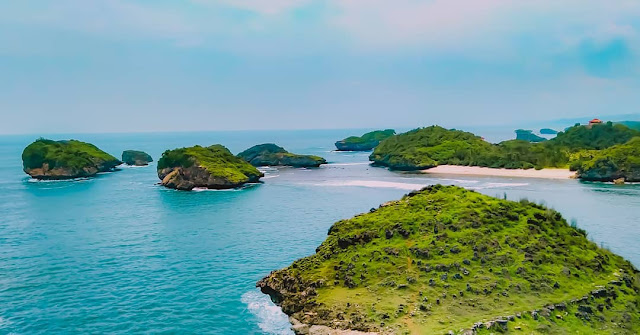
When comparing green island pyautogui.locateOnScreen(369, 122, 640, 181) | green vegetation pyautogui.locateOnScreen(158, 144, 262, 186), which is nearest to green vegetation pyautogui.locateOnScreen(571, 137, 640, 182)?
green island pyautogui.locateOnScreen(369, 122, 640, 181)

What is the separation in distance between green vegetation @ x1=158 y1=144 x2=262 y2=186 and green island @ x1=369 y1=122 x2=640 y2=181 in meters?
63.5

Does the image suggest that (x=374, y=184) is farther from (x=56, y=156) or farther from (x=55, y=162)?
(x=56, y=156)

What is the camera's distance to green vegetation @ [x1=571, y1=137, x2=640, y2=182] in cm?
11862

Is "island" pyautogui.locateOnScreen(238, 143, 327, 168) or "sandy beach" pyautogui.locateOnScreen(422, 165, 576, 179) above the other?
"island" pyautogui.locateOnScreen(238, 143, 327, 168)

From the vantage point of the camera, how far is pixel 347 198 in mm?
98750

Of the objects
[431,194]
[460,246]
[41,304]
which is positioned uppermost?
[431,194]

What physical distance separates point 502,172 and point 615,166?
103ft

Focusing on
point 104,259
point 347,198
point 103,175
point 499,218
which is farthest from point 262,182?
point 499,218

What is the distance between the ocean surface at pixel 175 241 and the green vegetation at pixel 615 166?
7.23 m

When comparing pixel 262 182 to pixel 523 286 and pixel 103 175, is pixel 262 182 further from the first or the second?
pixel 523 286

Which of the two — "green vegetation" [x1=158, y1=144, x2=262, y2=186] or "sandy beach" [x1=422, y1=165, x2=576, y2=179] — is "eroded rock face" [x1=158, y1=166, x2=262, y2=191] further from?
"sandy beach" [x1=422, y1=165, x2=576, y2=179]

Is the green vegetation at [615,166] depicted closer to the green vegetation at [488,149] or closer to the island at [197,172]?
the green vegetation at [488,149]

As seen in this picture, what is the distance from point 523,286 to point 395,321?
33.1 ft

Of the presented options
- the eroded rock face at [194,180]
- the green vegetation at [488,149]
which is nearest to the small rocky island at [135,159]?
the eroded rock face at [194,180]
